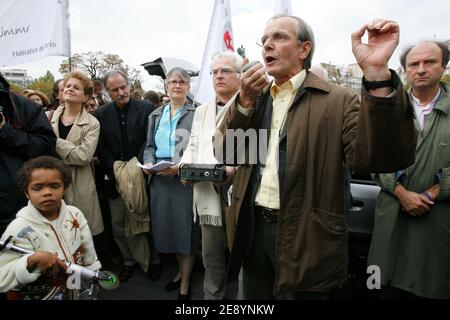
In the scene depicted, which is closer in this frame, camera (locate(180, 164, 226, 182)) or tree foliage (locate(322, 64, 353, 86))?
camera (locate(180, 164, 226, 182))

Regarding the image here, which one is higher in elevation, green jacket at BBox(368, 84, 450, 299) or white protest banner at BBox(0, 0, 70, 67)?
white protest banner at BBox(0, 0, 70, 67)

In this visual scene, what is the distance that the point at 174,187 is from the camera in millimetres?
2947

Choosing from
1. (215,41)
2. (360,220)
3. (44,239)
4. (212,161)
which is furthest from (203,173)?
(215,41)

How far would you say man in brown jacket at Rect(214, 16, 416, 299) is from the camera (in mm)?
1196

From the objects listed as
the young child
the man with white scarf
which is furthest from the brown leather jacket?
the young child

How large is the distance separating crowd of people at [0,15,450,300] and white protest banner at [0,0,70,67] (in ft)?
3.05

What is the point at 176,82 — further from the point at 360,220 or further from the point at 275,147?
the point at 360,220

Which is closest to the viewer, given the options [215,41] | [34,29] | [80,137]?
[80,137]

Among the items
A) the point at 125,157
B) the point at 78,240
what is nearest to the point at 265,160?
the point at 78,240

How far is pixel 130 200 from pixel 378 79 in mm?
2448

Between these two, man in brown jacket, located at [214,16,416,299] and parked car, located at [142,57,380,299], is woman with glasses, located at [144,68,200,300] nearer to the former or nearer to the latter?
man in brown jacket, located at [214,16,416,299]

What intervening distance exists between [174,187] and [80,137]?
92 cm

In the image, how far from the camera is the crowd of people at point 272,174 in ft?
4.83

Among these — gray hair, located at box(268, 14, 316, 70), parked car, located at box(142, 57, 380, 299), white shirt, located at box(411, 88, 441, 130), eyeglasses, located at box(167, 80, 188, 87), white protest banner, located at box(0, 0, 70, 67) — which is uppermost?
white protest banner, located at box(0, 0, 70, 67)
